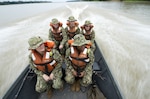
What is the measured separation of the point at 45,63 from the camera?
166cm

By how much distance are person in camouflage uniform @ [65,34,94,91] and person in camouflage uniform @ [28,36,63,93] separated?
0.14 m

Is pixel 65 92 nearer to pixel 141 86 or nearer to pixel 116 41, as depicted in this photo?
pixel 141 86

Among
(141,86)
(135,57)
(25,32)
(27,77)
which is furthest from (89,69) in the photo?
(25,32)

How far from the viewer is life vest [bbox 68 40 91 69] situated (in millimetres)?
1716

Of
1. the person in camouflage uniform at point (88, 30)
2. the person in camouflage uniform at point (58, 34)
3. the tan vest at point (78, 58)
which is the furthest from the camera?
the person in camouflage uniform at point (88, 30)

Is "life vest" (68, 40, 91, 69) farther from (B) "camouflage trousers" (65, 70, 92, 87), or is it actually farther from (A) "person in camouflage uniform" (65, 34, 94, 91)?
(B) "camouflage trousers" (65, 70, 92, 87)

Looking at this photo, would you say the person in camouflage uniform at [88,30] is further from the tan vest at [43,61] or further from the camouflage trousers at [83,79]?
the tan vest at [43,61]

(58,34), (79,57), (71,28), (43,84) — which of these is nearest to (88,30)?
(71,28)

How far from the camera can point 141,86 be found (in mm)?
2527

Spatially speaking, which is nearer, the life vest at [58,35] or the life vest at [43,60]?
the life vest at [43,60]

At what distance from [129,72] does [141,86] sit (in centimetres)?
44

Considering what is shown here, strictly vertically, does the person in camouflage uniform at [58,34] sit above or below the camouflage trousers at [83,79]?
above

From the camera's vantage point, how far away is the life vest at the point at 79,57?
172 centimetres

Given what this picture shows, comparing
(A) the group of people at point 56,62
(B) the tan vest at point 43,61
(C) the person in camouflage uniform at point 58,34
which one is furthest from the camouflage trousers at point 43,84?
(C) the person in camouflage uniform at point 58,34
